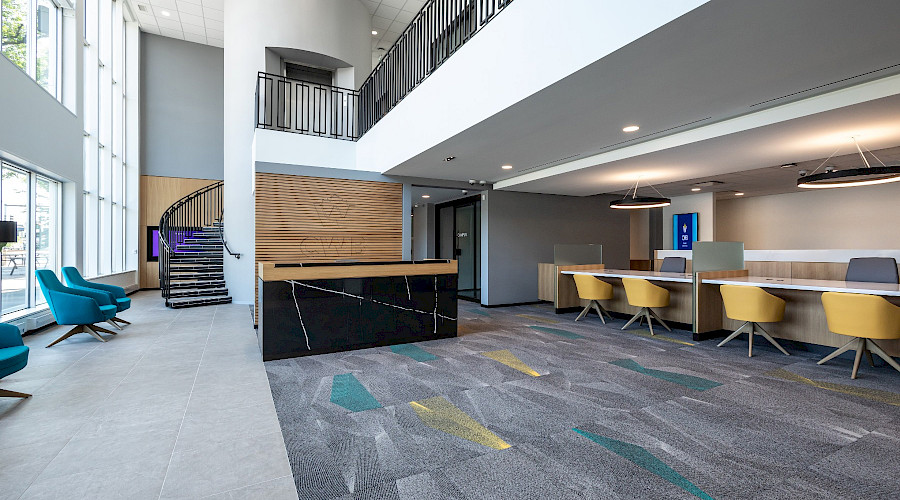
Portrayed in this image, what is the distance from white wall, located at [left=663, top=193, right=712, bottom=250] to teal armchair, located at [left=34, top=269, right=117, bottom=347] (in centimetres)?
1164

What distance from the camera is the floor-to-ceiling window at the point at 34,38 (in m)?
5.30

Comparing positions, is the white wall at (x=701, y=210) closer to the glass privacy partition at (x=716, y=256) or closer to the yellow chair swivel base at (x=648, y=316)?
the glass privacy partition at (x=716, y=256)

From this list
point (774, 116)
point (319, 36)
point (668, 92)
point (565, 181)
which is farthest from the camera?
point (319, 36)

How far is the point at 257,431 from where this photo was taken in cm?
286

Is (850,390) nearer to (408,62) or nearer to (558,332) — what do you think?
(558,332)

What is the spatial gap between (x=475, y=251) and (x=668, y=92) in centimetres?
654

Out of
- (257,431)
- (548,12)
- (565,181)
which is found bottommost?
(257,431)

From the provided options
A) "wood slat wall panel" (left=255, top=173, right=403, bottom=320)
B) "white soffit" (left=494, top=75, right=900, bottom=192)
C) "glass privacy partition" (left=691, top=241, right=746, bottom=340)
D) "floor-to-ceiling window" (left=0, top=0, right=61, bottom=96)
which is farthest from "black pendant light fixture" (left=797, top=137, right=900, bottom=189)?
"floor-to-ceiling window" (left=0, top=0, right=61, bottom=96)

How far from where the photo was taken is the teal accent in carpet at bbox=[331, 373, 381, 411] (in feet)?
10.9

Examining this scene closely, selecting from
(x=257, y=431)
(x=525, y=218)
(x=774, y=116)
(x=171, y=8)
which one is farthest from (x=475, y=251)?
(x=171, y=8)

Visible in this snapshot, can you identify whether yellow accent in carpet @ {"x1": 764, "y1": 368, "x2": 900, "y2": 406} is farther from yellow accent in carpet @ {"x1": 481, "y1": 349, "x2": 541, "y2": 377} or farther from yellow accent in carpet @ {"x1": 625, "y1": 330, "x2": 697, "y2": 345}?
yellow accent in carpet @ {"x1": 481, "y1": 349, "x2": 541, "y2": 377}

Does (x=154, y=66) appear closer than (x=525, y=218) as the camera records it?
No

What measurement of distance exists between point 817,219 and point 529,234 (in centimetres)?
682

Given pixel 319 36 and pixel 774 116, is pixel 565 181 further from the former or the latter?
pixel 319 36
